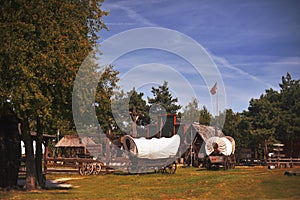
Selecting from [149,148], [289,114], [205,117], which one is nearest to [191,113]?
[205,117]

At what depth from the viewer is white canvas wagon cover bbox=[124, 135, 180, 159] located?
34000 mm

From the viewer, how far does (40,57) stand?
1834cm

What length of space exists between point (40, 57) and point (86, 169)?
58.3 feet

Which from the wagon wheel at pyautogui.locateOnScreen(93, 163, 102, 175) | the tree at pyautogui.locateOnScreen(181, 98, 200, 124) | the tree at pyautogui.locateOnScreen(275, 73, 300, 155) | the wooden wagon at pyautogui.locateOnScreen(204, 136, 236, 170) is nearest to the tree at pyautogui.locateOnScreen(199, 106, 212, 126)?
the tree at pyautogui.locateOnScreen(181, 98, 200, 124)

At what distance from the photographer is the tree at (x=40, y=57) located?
18109 mm

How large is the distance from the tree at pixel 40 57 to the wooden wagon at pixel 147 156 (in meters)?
13.6

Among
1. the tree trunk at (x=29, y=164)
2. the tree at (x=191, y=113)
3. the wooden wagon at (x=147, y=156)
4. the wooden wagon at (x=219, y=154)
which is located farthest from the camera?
the tree at (x=191, y=113)

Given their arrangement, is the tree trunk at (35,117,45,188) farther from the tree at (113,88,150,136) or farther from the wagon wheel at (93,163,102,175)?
the tree at (113,88,150,136)

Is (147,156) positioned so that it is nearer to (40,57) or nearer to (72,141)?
(40,57)

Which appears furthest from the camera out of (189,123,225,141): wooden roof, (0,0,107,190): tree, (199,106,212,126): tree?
(199,106,212,126): tree

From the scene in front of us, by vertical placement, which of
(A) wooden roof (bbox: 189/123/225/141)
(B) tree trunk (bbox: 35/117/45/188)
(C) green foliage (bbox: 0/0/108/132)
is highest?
(C) green foliage (bbox: 0/0/108/132)

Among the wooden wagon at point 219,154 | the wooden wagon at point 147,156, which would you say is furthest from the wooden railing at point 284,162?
the wooden wagon at point 147,156

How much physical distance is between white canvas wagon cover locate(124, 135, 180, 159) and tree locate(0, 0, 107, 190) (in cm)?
1358

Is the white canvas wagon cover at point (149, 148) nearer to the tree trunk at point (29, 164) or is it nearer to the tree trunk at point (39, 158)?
the tree trunk at point (39, 158)
